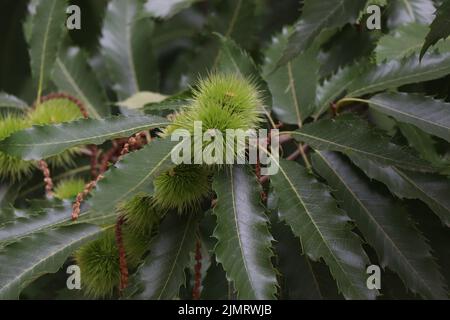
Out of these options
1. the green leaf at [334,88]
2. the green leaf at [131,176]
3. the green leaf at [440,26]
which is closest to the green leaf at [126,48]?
the green leaf at [334,88]

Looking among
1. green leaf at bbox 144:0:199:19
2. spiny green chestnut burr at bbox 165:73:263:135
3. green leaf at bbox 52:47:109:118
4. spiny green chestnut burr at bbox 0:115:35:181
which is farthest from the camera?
green leaf at bbox 52:47:109:118

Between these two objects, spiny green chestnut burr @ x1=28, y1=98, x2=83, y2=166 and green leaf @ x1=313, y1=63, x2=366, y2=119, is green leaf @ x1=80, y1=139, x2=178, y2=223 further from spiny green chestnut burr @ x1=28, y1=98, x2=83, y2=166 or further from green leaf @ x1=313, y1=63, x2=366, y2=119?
green leaf @ x1=313, y1=63, x2=366, y2=119

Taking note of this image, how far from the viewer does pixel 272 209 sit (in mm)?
1158

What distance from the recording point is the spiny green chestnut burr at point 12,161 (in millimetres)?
1246

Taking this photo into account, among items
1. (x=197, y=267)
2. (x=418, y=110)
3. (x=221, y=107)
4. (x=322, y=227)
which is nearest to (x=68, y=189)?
(x=197, y=267)

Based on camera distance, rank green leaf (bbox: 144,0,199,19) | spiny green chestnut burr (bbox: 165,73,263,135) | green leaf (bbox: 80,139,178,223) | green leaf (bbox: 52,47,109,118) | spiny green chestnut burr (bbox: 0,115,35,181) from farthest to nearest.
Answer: green leaf (bbox: 52,47,109,118) < green leaf (bbox: 144,0,199,19) < spiny green chestnut burr (bbox: 0,115,35,181) < spiny green chestnut burr (bbox: 165,73,263,135) < green leaf (bbox: 80,139,178,223)

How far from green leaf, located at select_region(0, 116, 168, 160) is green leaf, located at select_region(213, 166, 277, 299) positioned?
14 centimetres

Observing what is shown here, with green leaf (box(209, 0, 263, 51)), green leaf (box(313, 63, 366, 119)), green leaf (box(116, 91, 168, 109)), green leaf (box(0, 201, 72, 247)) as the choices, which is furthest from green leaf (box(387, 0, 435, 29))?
green leaf (box(0, 201, 72, 247))

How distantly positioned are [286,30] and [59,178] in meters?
0.59

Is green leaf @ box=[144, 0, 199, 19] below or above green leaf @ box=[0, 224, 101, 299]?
above

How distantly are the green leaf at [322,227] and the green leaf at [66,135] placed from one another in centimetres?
22

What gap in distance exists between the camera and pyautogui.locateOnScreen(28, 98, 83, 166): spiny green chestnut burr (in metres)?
1.32
